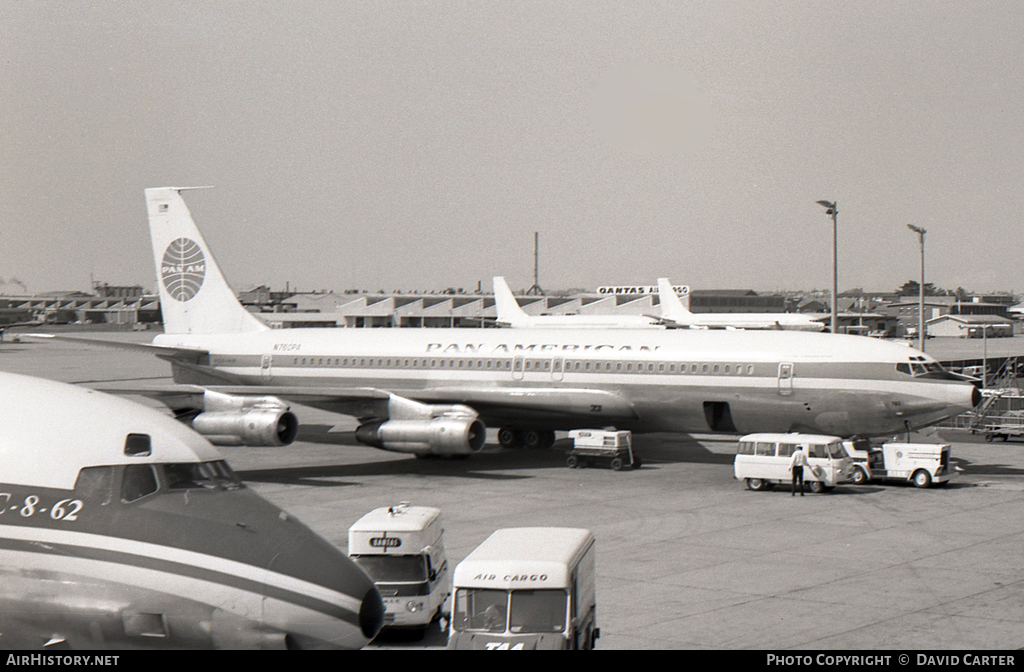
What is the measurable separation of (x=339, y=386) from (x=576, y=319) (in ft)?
168

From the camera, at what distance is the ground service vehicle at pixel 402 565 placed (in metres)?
16.9

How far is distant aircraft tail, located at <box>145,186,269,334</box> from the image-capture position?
43844 mm

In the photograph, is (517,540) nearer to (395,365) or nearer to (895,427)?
(895,427)

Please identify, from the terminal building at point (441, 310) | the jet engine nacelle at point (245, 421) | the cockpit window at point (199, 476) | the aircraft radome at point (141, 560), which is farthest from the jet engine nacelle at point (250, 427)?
the terminal building at point (441, 310)

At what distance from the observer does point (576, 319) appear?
91.1 meters

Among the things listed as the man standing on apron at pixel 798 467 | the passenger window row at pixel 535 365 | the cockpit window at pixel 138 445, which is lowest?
the man standing on apron at pixel 798 467

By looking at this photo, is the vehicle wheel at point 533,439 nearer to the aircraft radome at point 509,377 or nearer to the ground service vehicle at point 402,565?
the aircraft radome at point 509,377

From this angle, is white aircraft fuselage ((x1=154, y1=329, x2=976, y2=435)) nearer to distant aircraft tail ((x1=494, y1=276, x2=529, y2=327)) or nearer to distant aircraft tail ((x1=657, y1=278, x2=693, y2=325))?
distant aircraft tail ((x1=494, y1=276, x2=529, y2=327))

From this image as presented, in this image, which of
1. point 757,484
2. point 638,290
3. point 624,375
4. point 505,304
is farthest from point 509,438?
point 638,290

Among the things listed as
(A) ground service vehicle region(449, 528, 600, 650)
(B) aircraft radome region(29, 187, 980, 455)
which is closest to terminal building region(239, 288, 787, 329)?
(B) aircraft radome region(29, 187, 980, 455)

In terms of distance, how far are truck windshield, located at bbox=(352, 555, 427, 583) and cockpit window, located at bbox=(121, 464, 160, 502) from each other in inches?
247

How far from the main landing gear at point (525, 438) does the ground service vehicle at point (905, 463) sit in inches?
501

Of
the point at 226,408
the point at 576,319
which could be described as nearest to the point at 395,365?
the point at 226,408
